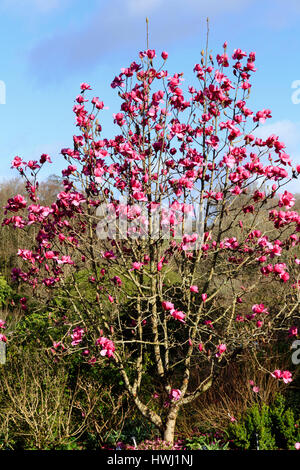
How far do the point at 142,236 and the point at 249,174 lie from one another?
1305mm

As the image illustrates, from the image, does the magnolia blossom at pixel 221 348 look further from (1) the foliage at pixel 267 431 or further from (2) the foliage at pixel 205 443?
(2) the foliage at pixel 205 443

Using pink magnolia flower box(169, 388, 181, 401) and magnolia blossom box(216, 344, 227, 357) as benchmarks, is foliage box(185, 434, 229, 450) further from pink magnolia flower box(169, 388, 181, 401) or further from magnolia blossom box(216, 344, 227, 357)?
magnolia blossom box(216, 344, 227, 357)

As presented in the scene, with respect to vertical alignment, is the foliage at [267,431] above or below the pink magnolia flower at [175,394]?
below

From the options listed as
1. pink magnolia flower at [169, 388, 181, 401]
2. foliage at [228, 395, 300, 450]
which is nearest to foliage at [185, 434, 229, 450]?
foliage at [228, 395, 300, 450]

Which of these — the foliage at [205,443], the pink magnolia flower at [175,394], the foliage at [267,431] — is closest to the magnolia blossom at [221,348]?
the pink magnolia flower at [175,394]

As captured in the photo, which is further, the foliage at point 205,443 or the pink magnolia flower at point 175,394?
the foliage at point 205,443

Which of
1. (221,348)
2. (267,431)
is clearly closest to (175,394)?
(221,348)

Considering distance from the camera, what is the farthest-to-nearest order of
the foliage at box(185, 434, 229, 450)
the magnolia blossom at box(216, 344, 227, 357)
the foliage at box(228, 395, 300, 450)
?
the foliage at box(185, 434, 229, 450) → the foliage at box(228, 395, 300, 450) → the magnolia blossom at box(216, 344, 227, 357)

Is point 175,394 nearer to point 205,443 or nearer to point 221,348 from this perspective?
point 221,348

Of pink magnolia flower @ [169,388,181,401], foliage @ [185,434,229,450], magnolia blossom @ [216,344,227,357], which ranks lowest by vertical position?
foliage @ [185,434,229,450]

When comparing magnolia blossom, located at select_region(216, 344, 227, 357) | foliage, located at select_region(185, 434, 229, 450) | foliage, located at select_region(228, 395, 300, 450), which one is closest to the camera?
magnolia blossom, located at select_region(216, 344, 227, 357)

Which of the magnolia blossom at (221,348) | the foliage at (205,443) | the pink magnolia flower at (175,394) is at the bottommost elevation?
the foliage at (205,443)

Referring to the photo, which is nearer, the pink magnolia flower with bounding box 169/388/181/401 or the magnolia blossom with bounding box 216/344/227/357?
the magnolia blossom with bounding box 216/344/227/357
